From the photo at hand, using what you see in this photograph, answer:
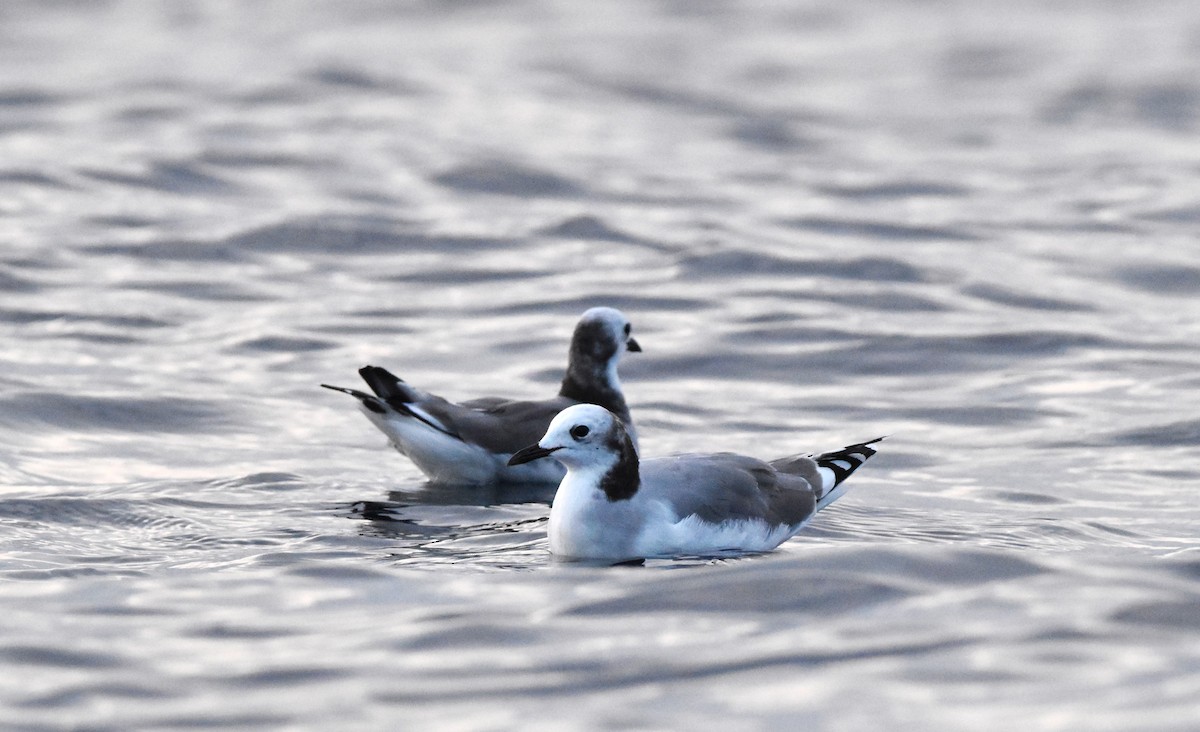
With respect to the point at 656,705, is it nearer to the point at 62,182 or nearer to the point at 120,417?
the point at 120,417

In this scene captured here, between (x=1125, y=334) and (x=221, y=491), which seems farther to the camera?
(x=1125, y=334)

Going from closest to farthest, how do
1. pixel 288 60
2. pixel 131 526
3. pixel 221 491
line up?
pixel 131 526, pixel 221 491, pixel 288 60

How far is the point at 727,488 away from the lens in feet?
34.1

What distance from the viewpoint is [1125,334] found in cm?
1727

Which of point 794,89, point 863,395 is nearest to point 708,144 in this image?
point 794,89

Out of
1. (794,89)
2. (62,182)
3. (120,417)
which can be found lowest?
(120,417)

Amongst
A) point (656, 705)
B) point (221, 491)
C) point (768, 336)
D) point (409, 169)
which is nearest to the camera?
point (656, 705)

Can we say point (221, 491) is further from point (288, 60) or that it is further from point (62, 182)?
point (288, 60)

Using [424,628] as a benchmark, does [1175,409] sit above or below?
above

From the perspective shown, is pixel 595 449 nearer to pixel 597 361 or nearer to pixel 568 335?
pixel 597 361

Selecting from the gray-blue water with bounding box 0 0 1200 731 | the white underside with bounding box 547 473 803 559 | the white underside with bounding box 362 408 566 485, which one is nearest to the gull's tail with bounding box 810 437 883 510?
the gray-blue water with bounding box 0 0 1200 731

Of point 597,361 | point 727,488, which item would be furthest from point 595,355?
point 727,488

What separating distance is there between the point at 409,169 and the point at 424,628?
15926 mm

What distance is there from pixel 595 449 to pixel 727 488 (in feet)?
2.56
